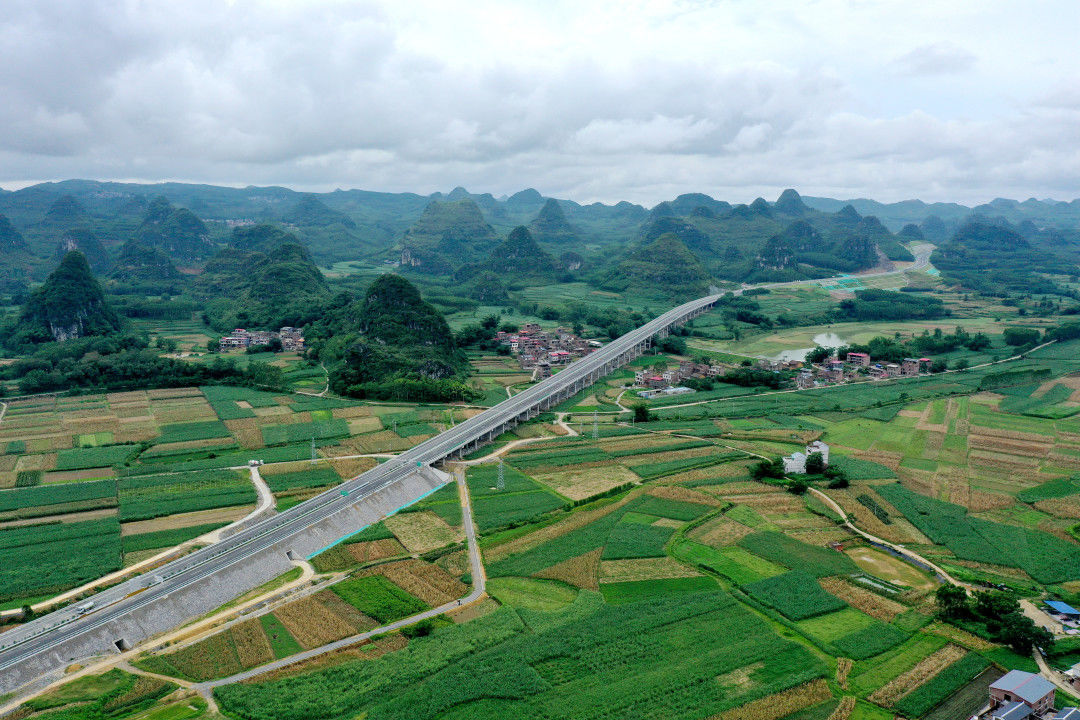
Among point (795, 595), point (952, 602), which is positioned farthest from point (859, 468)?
point (795, 595)

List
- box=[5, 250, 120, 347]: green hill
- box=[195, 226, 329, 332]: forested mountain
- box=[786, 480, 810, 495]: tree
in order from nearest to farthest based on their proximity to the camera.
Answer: box=[786, 480, 810, 495]: tree, box=[5, 250, 120, 347]: green hill, box=[195, 226, 329, 332]: forested mountain

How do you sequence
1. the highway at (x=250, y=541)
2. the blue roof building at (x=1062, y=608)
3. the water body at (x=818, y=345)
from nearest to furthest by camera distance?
the highway at (x=250, y=541), the blue roof building at (x=1062, y=608), the water body at (x=818, y=345)

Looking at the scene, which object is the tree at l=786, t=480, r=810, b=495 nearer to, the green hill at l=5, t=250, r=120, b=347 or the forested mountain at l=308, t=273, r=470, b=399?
the forested mountain at l=308, t=273, r=470, b=399

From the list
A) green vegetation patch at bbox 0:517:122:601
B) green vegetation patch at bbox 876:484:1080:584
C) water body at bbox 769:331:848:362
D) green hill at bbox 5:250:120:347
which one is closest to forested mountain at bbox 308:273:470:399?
green hill at bbox 5:250:120:347

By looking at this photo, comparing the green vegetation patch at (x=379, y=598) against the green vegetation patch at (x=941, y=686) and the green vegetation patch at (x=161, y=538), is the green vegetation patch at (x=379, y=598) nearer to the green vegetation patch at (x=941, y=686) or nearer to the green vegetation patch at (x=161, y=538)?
the green vegetation patch at (x=161, y=538)

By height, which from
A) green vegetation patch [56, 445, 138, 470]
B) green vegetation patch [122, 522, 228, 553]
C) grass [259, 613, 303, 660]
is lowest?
grass [259, 613, 303, 660]

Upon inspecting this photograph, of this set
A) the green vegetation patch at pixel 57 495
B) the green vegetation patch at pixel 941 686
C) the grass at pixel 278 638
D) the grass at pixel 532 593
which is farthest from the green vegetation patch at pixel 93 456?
the green vegetation patch at pixel 941 686
